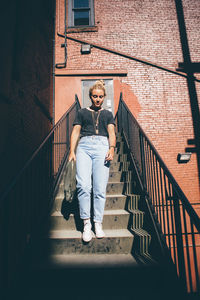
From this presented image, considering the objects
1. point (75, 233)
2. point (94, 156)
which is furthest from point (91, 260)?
point (94, 156)

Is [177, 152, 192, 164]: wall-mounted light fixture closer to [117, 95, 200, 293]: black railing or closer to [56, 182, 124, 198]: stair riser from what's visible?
[117, 95, 200, 293]: black railing

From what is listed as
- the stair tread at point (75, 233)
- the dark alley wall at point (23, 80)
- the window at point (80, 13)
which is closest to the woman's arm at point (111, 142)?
the stair tread at point (75, 233)

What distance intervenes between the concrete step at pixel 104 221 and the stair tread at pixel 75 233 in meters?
0.06

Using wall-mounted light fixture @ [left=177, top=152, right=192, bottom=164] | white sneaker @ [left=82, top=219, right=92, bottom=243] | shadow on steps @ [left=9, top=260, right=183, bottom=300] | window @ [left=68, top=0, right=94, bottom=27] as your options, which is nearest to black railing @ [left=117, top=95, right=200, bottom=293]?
shadow on steps @ [left=9, top=260, right=183, bottom=300]

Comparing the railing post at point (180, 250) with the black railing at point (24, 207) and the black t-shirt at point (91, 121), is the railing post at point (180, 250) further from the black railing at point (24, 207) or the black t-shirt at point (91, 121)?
the black railing at point (24, 207)

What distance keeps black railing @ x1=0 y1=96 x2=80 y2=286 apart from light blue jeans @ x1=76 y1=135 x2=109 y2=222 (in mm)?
615

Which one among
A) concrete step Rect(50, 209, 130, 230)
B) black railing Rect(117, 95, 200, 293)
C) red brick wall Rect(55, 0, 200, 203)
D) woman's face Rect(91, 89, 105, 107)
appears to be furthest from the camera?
red brick wall Rect(55, 0, 200, 203)

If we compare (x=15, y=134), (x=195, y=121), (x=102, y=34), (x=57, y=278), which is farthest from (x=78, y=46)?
(x=57, y=278)

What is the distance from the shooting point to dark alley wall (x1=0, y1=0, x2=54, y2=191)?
128 inches

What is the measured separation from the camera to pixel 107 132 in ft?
8.16

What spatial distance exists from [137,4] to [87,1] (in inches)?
70.3

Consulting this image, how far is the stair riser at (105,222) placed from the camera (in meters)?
2.50

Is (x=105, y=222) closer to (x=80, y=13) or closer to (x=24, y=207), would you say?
(x=24, y=207)

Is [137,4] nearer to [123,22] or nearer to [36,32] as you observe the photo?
[123,22]
